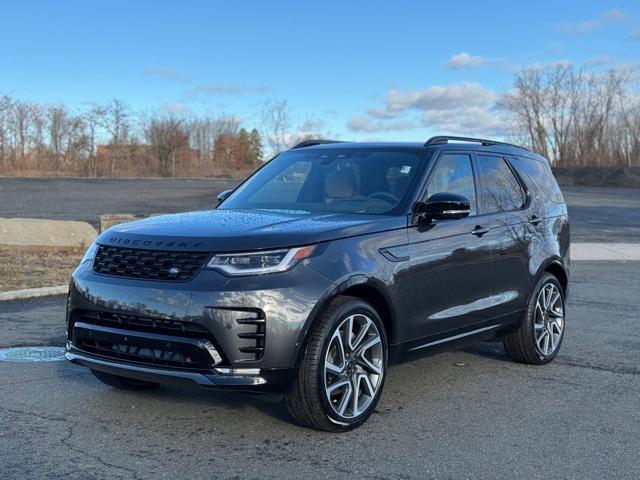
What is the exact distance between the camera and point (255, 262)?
14.1 ft

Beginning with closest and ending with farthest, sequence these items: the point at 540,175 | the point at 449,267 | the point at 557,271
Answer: the point at 449,267 → the point at 557,271 → the point at 540,175

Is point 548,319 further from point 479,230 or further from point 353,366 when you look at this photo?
point 353,366

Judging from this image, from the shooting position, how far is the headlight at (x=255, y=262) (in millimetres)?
4266

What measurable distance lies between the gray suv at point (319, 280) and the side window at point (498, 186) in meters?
0.02

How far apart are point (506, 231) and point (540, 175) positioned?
4.21 ft

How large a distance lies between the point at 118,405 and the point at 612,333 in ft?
17.3

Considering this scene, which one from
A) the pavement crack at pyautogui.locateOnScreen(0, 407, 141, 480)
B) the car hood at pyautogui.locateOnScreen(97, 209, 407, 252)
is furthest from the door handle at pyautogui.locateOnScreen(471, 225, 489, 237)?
the pavement crack at pyautogui.locateOnScreen(0, 407, 141, 480)

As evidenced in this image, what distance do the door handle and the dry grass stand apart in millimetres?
6396

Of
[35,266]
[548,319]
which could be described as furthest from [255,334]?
[35,266]

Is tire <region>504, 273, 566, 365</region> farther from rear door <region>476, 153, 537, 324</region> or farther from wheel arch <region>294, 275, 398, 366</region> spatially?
wheel arch <region>294, 275, 398, 366</region>

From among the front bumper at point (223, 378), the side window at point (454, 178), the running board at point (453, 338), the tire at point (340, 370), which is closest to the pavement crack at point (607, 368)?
the running board at point (453, 338)

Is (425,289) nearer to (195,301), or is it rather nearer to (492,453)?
(492,453)

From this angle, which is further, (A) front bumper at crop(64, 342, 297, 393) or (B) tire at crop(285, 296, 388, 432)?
(B) tire at crop(285, 296, 388, 432)

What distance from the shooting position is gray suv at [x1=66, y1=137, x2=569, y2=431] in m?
4.23
